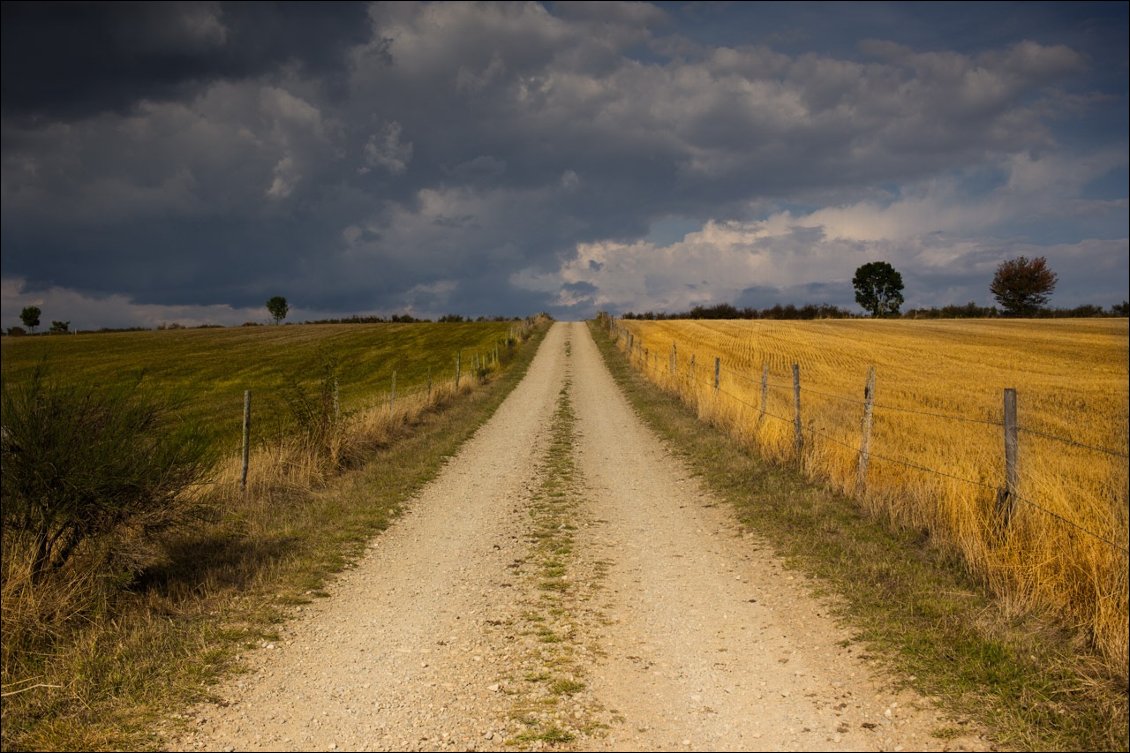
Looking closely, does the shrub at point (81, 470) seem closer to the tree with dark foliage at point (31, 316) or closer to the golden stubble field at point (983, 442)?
the golden stubble field at point (983, 442)

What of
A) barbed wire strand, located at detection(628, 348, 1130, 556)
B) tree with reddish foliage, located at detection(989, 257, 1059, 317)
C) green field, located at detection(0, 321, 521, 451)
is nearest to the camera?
barbed wire strand, located at detection(628, 348, 1130, 556)

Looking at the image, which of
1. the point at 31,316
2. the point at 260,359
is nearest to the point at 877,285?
the point at 260,359

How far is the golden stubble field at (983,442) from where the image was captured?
6.42m

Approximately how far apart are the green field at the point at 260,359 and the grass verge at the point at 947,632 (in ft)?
61.9

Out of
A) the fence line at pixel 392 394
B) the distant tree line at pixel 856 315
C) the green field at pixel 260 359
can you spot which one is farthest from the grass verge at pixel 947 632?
the distant tree line at pixel 856 315

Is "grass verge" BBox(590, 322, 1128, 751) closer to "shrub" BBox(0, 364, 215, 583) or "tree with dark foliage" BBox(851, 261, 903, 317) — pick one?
"shrub" BBox(0, 364, 215, 583)

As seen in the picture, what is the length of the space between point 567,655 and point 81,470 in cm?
496

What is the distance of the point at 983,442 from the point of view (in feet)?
44.1

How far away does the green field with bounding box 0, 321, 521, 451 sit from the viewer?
108 feet

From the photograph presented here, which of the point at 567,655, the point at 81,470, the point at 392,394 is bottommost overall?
the point at 567,655

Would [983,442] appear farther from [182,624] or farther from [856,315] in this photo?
[856,315]

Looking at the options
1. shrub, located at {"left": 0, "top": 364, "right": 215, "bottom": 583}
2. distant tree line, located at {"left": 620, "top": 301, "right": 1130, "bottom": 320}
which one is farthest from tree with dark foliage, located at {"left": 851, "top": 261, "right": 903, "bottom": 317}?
shrub, located at {"left": 0, "top": 364, "right": 215, "bottom": 583}

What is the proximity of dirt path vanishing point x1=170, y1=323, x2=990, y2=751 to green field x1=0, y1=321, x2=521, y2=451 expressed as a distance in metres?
16.7

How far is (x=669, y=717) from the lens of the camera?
4902mm
